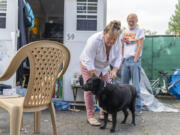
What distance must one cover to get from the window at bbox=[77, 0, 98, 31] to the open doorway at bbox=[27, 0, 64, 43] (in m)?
1.92

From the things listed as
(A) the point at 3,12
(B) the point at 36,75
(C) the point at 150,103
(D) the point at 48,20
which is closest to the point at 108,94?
(B) the point at 36,75

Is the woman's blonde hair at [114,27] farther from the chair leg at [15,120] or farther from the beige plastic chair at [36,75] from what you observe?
the chair leg at [15,120]

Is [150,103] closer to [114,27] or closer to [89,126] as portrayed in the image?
[89,126]

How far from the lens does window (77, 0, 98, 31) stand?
482 centimetres

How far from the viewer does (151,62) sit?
6781mm

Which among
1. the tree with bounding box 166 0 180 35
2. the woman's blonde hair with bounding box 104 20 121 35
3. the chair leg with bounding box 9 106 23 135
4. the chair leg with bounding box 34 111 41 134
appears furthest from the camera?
the tree with bounding box 166 0 180 35

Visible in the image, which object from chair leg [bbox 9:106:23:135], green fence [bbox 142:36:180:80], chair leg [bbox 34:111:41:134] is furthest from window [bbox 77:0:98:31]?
chair leg [bbox 9:106:23:135]

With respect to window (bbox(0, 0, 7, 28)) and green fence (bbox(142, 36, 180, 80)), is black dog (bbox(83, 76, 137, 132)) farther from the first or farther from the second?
green fence (bbox(142, 36, 180, 80))

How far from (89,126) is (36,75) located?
1703 millimetres

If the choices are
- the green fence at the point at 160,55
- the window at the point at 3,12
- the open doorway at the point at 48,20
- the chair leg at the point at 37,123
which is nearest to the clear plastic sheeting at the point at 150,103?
the green fence at the point at 160,55

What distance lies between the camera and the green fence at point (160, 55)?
6.69 metres

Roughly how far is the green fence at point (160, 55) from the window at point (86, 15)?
2524mm

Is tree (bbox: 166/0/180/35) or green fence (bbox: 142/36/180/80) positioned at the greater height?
tree (bbox: 166/0/180/35)

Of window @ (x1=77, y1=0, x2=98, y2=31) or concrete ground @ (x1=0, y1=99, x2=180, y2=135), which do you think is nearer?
concrete ground @ (x1=0, y1=99, x2=180, y2=135)
